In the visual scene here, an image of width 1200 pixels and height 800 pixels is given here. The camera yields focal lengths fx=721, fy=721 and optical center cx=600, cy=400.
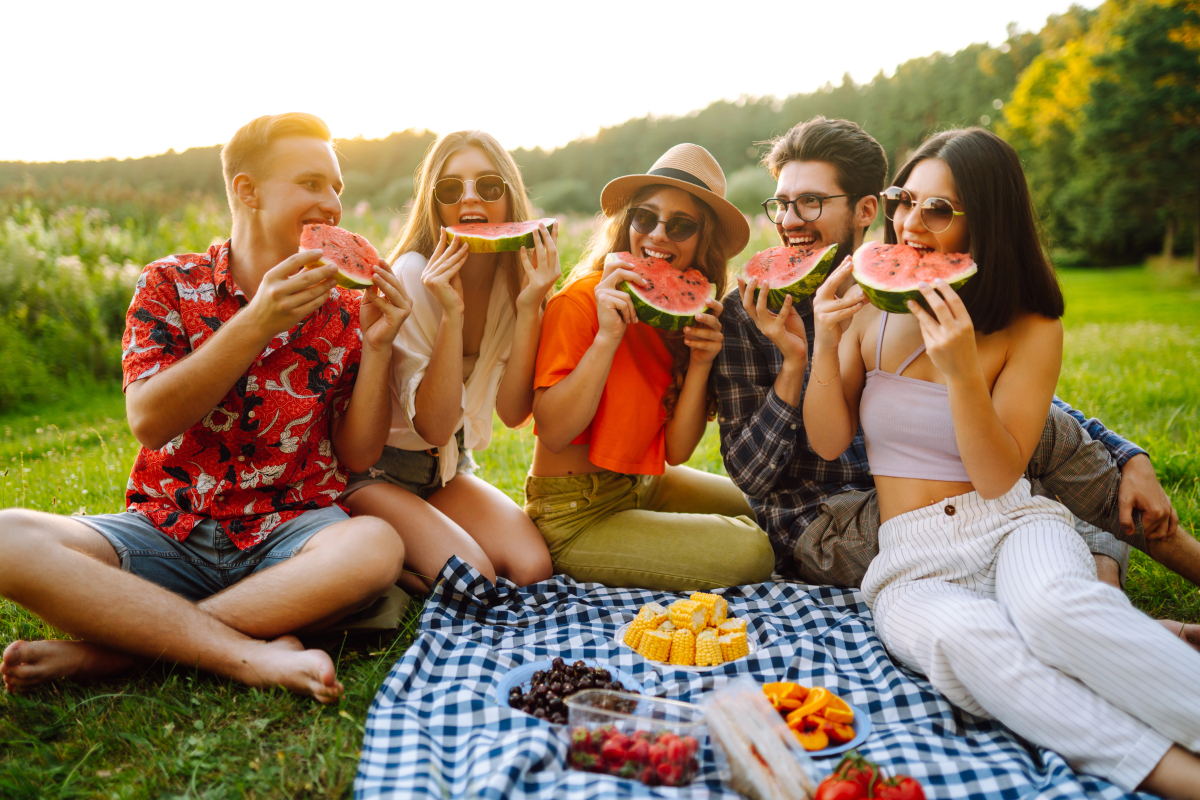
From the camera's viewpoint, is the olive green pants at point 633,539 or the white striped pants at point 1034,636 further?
the olive green pants at point 633,539

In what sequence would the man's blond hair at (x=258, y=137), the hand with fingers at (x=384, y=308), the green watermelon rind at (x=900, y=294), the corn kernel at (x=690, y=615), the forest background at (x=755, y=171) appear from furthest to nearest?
1. the forest background at (x=755, y=171)
2. the man's blond hair at (x=258, y=137)
3. the hand with fingers at (x=384, y=308)
4. the corn kernel at (x=690, y=615)
5. the green watermelon rind at (x=900, y=294)

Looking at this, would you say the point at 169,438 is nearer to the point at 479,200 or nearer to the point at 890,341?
the point at 479,200

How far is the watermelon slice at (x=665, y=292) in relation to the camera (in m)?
3.30

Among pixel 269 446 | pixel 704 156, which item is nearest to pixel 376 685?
pixel 269 446

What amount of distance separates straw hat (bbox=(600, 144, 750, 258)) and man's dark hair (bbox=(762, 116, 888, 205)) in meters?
0.37

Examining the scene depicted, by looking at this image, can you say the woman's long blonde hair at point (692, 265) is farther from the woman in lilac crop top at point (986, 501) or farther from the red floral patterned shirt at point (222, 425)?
the red floral patterned shirt at point (222, 425)

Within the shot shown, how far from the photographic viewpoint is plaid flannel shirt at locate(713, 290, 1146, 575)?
141 inches

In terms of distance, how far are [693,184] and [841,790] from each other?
8.75 ft

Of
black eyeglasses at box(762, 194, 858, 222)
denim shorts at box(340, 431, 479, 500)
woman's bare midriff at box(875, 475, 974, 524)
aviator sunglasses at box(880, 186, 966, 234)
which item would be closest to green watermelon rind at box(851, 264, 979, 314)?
aviator sunglasses at box(880, 186, 966, 234)

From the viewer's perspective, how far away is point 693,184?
3535mm

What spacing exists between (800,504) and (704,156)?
1.88 meters

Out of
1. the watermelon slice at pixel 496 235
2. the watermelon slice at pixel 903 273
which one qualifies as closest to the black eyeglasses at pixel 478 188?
the watermelon slice at pixel 496 235

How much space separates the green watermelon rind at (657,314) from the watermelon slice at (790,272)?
0.30 m

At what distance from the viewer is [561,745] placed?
2197mm
